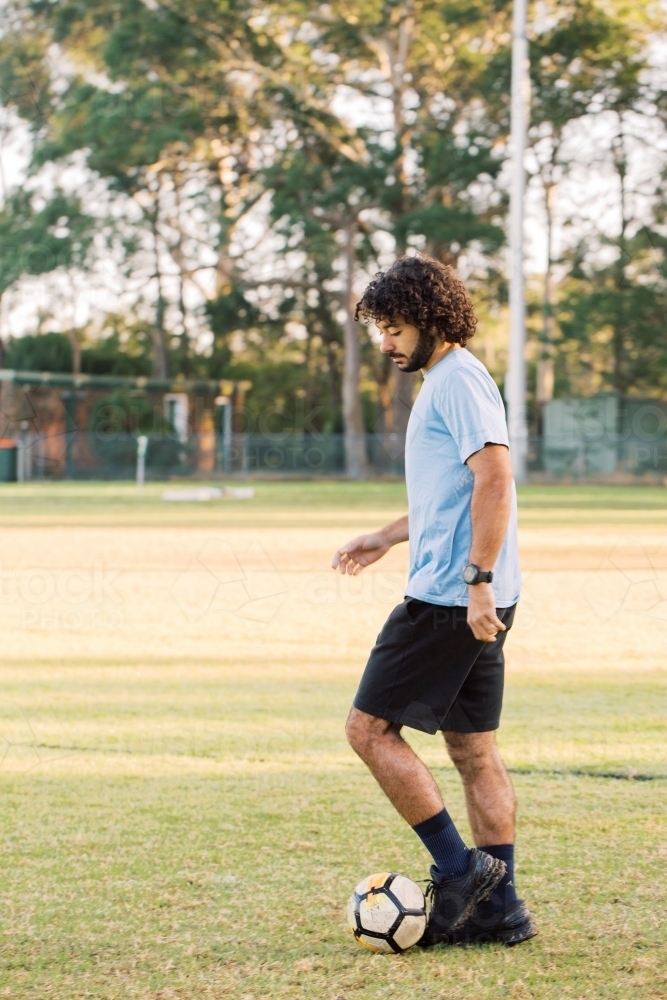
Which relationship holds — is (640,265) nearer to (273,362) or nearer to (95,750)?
(273,362)

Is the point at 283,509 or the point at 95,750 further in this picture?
the point at 283,509

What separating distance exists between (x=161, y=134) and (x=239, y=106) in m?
3.22

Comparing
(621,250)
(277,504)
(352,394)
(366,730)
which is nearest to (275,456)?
(352,394)

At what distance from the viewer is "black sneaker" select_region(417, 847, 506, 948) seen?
3.78 m

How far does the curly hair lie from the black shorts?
0.83 meters

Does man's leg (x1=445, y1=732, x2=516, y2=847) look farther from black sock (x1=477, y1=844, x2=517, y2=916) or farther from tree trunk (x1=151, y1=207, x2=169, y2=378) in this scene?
tree trunk (x1=151, y1=207, x2=169, y2=378)

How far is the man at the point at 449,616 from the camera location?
3666mm

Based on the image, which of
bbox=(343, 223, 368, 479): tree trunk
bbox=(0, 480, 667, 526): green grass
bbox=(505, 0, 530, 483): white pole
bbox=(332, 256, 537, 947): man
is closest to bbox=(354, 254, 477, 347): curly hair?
bbox=(332, 256, 537, 947): man

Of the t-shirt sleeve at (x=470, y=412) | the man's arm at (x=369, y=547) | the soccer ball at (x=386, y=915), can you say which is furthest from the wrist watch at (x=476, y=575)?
the soccer ball at (x=386, y=915)

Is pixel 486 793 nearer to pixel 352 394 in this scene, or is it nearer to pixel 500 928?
pixel 500 928

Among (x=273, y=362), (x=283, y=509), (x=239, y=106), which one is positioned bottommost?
(x=283, y=509)

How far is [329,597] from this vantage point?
40.9 feet

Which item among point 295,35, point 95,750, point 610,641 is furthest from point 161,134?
point 95,750

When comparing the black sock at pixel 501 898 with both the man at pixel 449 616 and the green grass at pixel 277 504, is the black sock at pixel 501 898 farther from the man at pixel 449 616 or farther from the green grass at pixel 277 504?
the green grass at pixel 277 504
